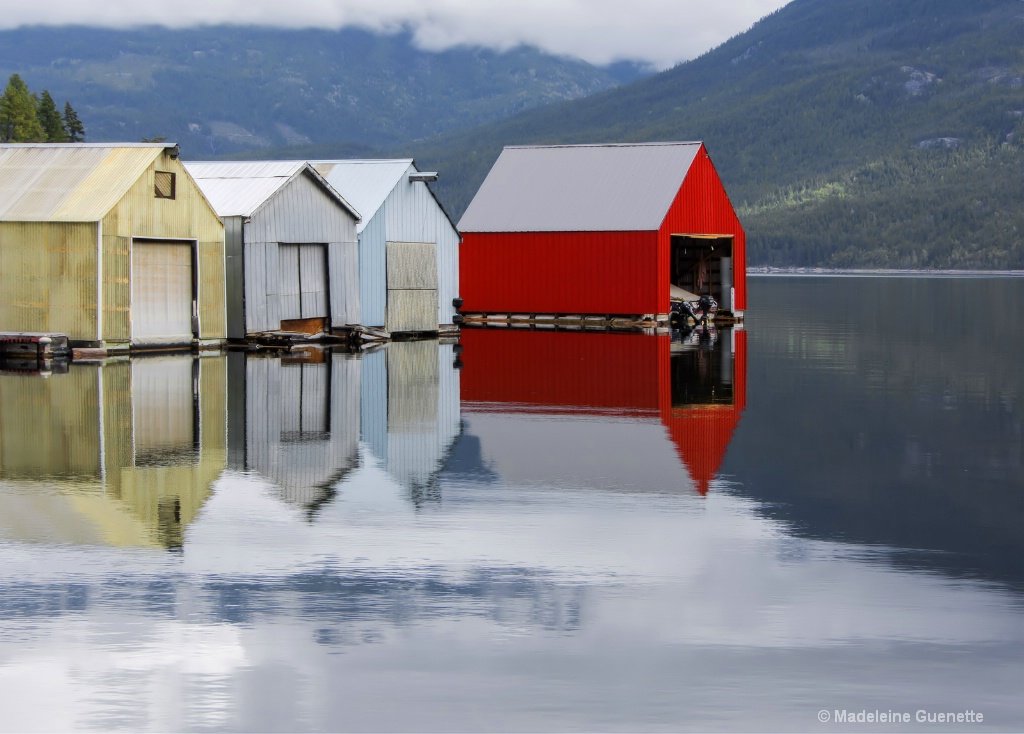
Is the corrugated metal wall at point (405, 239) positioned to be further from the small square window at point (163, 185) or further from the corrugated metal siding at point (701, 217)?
the small square window at point (163, 185)

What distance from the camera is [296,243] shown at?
40.8m

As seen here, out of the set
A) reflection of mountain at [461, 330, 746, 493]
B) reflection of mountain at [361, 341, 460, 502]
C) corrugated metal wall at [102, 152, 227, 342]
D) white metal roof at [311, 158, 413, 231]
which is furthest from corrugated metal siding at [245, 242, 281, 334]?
reflection of mountain at [461, 330, 746, 493]

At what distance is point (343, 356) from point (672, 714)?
2808 centimetres

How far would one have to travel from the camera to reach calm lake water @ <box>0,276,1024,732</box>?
9188 millimetres

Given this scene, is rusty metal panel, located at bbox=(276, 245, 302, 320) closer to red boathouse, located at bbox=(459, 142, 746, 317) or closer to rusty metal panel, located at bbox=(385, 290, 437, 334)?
rusty metal panel, located at bbox=(385, 290, 437, 334)

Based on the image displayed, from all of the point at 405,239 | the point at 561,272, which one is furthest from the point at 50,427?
the point at 561,272

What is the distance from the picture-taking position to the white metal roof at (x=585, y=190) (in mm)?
52500

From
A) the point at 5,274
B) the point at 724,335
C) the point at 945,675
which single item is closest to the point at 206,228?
the point at 5,274

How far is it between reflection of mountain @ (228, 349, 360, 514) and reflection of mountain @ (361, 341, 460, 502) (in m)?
0.32

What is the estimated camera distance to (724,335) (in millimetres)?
47562

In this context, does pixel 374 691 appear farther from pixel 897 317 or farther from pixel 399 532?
pixel 897 317

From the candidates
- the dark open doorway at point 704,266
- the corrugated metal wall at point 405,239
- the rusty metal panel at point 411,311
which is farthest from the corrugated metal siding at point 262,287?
the dark open doorway at point 704,266

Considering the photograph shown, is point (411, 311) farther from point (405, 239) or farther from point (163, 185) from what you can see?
point (163, 185)

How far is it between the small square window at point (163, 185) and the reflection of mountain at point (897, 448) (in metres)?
14.0
